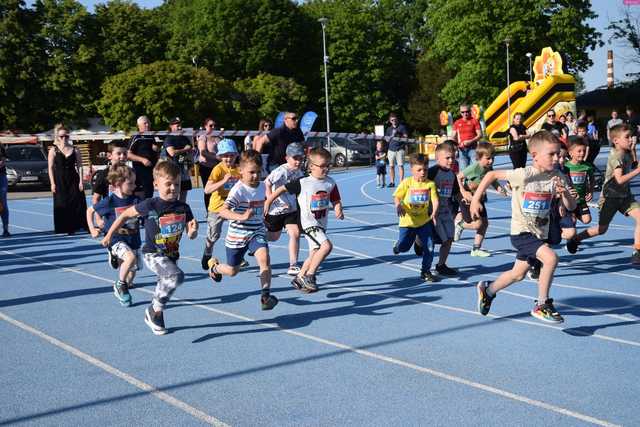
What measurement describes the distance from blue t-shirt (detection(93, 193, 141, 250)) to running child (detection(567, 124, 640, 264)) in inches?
210

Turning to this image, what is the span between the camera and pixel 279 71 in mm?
63125

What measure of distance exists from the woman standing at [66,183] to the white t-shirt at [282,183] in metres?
6.43

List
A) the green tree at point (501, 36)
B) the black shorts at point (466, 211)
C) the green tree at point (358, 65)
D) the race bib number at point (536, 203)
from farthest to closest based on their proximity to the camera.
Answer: the green tree at point (358, 65) → the green tree at point (501, 36) → the black shorts at point (466, 211) → the race bib number at point (536, 203)

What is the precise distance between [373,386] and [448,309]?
7.95 feet

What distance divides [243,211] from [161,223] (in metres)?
1.03

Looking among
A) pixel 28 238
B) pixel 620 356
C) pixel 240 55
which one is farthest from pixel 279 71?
pixel 620 356

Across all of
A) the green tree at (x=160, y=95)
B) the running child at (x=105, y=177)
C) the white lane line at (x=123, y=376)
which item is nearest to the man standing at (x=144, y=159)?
the running child at (x=105, y=177)

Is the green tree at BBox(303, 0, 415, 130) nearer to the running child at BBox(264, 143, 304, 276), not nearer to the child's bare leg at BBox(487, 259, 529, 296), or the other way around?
the running child at BBox(264, 143, 304, 276)

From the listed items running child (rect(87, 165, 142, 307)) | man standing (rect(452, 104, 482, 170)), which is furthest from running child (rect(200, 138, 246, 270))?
man standing (rect(452, 104, 482, 170))

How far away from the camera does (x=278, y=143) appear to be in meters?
11.4

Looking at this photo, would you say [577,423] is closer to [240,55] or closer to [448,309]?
[448,309]

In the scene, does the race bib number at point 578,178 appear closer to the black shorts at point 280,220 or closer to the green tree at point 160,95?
the black shorts at point 280,220

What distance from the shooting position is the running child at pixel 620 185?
31.1 feet

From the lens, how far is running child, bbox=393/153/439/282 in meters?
8.96
